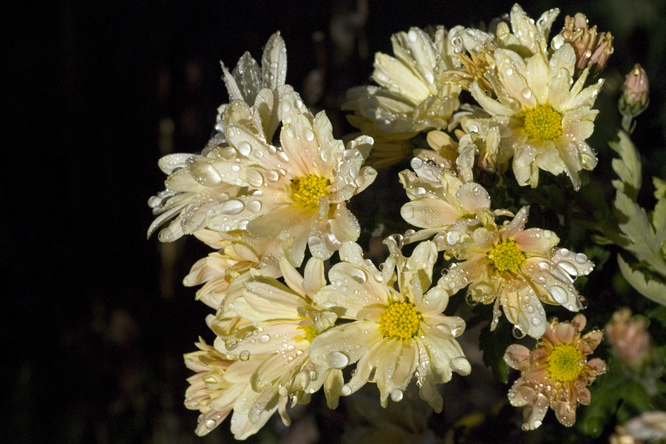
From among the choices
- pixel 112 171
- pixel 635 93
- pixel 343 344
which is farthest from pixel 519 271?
pixel 112 171

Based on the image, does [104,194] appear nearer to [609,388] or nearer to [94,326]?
[94,326]

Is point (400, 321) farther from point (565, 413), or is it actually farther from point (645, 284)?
point (645, 284)

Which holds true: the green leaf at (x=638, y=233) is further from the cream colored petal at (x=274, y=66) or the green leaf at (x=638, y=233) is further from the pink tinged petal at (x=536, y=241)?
the cream colored petal at (x=274, y=66)

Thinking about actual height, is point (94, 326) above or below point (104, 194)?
below

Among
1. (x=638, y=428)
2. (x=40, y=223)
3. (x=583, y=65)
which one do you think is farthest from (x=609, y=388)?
(x=40, y=223)

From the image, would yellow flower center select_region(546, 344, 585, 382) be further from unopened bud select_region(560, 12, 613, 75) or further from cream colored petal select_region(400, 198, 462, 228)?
unopened bud select_region(560, 12, 613, 75)

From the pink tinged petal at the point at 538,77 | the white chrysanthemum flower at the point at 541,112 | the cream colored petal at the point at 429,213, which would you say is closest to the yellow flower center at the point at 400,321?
the cream colored petal at the point at 429,213
